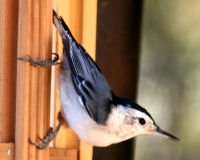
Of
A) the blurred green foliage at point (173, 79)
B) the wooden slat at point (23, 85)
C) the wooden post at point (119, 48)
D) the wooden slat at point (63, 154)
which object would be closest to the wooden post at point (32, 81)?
the wooden slat at point (23, 85)

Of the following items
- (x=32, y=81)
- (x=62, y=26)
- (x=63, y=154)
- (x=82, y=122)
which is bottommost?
(x=63, y=154)

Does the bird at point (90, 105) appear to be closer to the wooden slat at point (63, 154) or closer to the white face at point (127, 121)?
the white face at point (127, 121)

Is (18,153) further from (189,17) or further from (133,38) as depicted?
(189,17)

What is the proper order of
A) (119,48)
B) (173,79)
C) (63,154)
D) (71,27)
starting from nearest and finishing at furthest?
(63,154) < (71,27) < (119,48) < (173,79)

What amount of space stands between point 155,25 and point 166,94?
341 mm

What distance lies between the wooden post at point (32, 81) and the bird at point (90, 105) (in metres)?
0.07

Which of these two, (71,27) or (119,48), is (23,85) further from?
(119,48)

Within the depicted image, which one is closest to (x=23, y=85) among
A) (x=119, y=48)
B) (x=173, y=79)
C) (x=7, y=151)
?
(x=7, y=151)

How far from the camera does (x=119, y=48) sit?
5.78ft

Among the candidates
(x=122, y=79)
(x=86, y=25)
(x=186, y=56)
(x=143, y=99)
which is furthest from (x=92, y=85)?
(x=186, y=56)

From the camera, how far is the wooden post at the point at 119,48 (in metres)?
1.74

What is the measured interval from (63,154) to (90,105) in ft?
0.64

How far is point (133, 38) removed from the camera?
1812mm

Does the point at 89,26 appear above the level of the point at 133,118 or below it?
above
